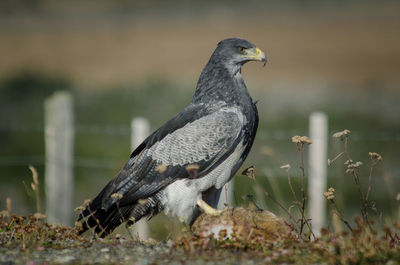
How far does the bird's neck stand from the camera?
5.85m

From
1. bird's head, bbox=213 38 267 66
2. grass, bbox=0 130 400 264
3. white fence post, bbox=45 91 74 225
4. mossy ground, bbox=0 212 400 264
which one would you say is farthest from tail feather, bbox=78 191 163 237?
white fence post, bbox=45 91 74 225

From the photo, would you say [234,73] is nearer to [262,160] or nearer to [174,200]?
[174,200]

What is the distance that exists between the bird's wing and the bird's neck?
155 millimetres

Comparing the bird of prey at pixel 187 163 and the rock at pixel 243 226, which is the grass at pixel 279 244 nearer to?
the rock at pixel 243 226

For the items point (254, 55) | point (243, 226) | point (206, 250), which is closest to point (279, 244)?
point (243, 226)

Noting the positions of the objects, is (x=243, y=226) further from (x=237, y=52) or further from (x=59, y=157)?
(x=59, y=157)

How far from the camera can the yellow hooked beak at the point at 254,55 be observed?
235 inches

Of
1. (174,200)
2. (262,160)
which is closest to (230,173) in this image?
(174,200)

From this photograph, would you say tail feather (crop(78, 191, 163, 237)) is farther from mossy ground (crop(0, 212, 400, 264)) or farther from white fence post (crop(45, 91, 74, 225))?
white fence post (crop(45, 91, 74, 225))

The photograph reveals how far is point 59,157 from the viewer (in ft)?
28.4

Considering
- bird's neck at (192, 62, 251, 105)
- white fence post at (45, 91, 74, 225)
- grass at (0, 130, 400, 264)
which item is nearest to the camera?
grass at (0, 130, 400, 264)

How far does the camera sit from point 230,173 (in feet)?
18.5

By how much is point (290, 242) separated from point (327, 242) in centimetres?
43

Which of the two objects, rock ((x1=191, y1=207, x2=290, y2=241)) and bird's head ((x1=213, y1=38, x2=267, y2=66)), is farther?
bird's head ((x1=213, y1=38, x2=267, y2=66))
